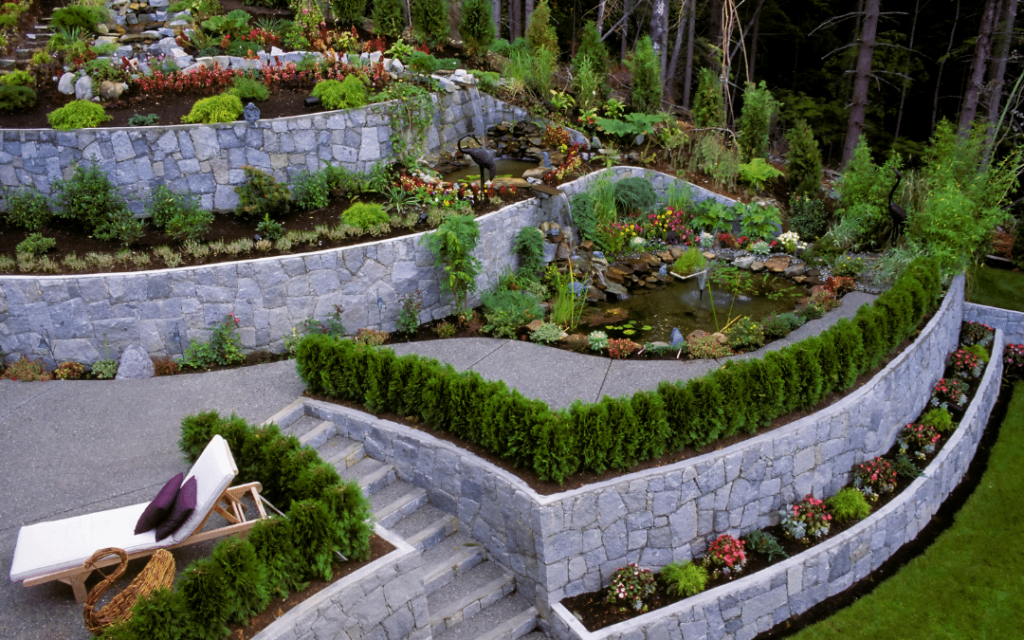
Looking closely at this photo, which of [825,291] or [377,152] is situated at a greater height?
[377,152]

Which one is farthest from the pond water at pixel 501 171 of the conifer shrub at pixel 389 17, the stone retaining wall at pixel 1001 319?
the stone retaining wall at pixel 1001 319

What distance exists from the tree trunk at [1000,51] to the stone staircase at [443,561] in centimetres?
1222

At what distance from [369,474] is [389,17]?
9277 mm

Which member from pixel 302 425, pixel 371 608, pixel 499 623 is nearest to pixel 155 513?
pixel 371 608

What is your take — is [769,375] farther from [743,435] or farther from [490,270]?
[490,270]

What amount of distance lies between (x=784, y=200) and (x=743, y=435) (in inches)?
273

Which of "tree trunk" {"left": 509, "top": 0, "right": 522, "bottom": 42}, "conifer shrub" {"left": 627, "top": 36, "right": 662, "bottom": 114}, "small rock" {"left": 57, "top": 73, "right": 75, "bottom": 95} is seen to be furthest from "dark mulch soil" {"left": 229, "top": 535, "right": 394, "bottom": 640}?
"tree trunk" {"left": 509, "top": 0, "right": 522, "bottom": 42}

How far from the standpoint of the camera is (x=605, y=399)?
5.89 meters

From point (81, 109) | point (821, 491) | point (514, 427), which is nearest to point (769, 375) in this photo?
point (821, 491)

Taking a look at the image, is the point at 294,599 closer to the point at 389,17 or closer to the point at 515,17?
the point at 389,17

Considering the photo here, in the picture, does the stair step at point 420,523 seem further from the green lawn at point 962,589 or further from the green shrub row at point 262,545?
the green lawn at point 962,589

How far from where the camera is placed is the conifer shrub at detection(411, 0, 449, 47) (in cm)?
1277

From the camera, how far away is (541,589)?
573 centimetres

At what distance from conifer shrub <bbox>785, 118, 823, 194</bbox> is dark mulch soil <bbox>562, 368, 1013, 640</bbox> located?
15.3 ft
